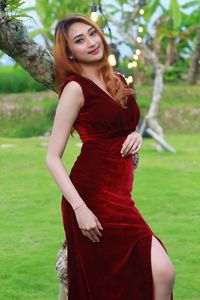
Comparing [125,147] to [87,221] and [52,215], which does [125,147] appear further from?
[52,215]

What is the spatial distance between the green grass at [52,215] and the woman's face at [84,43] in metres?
2.33

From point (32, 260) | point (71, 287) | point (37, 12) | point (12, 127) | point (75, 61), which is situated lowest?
point (12, 127)

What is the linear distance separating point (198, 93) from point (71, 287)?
1738 centimetres

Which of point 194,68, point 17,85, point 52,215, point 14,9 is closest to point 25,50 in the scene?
point 14,9

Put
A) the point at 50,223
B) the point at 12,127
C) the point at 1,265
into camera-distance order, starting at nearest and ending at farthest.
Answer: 1. the point at 1,265
2. the point at 50,223
3. the point at 12,127

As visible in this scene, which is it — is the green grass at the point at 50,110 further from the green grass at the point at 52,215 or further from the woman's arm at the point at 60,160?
the woman's arm at the point at 60,160

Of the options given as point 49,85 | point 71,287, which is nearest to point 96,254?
point 71,287

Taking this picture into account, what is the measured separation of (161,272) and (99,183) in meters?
0.44

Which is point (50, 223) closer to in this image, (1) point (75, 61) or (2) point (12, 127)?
(1) point (75, 61)

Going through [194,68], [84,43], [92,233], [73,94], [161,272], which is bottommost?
[194,68]

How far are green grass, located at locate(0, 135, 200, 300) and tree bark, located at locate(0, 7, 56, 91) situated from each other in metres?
1.79

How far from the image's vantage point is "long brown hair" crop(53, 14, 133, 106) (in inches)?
127

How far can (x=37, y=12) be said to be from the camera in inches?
830

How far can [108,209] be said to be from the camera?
3.13m
